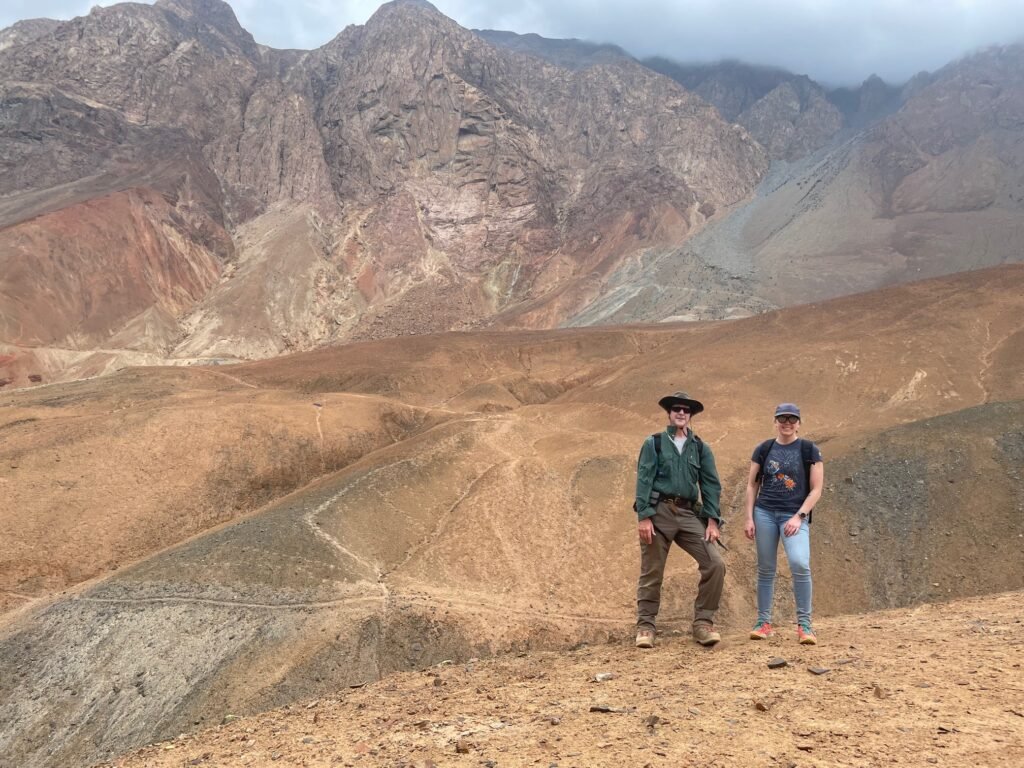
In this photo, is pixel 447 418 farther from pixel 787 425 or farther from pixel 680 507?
pixel 787 425

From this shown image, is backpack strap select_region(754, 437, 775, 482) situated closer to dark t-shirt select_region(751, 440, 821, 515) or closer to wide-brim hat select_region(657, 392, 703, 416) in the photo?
dark t-shirt select_region(751, 440, 821, 515)

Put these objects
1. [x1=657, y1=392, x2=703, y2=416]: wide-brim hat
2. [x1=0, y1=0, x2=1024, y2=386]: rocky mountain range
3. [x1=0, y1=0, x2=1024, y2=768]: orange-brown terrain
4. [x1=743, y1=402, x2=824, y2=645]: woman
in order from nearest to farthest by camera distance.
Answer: [x1=0, y1=0, x2=1024, y2=768]: orange-brown terrain < [x1=743, y1=402, x2=824, y2=645]: woman < [x1=657, y1=392, x2=703, y2=416]: wide-brim hat < [x1=0, y1=0, x2=1024, y2=386]: rocky mountain range

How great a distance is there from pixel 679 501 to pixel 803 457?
54.3 inches

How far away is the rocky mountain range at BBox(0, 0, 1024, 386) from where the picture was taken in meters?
75.4

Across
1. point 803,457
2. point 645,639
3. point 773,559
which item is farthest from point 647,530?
point 803,457

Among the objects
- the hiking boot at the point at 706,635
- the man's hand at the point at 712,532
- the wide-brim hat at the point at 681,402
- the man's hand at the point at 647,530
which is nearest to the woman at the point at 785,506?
the man's hand at the point at 712,532

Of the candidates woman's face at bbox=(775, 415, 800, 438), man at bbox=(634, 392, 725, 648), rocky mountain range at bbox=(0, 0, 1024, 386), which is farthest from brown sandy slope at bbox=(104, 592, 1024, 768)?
rocky mountain range at bbox=(0, 0, 1024, 386)

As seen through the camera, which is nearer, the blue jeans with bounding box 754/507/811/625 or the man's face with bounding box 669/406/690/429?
the blue jeans with bounding box 754/507/811/625

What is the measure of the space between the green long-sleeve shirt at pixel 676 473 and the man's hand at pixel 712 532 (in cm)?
7

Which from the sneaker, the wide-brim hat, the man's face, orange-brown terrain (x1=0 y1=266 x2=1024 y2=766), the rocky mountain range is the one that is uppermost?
the rocky mountain range

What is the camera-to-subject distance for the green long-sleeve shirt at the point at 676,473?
7.22 meters

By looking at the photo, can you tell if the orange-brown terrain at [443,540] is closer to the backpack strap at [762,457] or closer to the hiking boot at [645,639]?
the hiking boot at [645,639]

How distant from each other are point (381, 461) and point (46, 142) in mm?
99393

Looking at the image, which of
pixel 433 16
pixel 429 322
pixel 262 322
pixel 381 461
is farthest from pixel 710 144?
pixel 381 461
